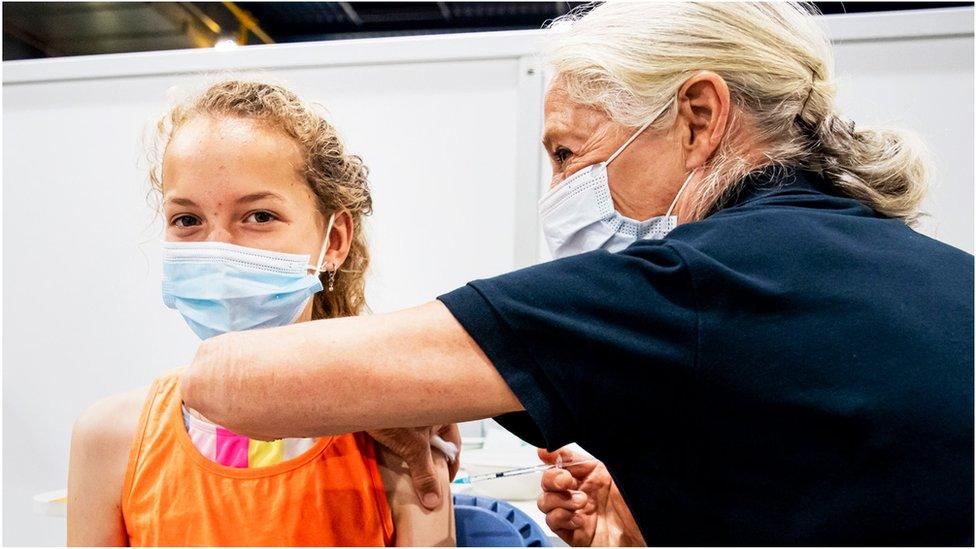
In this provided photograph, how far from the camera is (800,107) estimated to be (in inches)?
39.8

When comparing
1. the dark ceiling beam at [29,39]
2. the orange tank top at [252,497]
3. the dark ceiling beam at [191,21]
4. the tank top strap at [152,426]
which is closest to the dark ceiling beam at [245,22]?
the dark ceiling beam at [191,21]

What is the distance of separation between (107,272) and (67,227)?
0.22 meters

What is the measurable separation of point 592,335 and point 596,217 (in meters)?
0.42

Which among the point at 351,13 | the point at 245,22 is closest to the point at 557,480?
the point at 351,13

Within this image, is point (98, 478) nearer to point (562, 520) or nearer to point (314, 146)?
point (314, 146)

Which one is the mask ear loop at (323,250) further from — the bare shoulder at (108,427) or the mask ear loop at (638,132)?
the mask ear loop at (638,132)

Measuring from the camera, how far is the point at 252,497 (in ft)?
3.82

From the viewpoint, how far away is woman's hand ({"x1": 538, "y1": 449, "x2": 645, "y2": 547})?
4.31 ft

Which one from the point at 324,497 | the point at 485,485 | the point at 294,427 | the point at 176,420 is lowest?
the point at 485,485

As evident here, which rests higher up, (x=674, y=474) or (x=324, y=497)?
(x=674, y=474)

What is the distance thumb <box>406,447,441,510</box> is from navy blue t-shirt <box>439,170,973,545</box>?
490 mm

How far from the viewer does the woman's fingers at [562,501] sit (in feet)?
4.33

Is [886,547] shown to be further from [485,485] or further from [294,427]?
[485,485]

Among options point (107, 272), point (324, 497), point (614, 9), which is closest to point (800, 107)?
point (614, 9)
